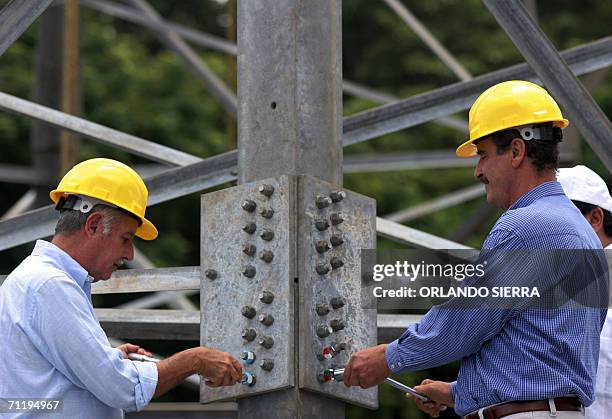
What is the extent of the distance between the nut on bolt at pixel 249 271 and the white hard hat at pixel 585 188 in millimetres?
1547

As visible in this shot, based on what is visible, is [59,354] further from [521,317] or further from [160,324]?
[160,324]

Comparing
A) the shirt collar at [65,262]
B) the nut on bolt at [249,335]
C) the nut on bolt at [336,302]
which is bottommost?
the nut on bolt at [249,335]

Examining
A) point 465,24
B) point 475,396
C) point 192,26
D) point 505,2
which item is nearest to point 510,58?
point 465,24

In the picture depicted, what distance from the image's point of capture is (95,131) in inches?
296

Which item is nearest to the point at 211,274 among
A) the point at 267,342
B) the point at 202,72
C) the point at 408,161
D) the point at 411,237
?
the point at 267,342

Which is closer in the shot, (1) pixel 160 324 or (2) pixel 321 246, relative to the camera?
(2) pixel 321 246

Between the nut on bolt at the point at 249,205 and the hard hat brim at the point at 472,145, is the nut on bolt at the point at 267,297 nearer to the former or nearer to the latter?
the nut on bolt at the point at 249,205

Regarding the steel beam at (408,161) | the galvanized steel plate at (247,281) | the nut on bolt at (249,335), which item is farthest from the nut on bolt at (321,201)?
the steel beam at (408,161)

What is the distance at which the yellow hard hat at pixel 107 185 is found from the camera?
5645 mm

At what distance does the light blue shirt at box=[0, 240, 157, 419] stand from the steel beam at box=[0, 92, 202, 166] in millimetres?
2283

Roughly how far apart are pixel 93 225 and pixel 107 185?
0.59ft

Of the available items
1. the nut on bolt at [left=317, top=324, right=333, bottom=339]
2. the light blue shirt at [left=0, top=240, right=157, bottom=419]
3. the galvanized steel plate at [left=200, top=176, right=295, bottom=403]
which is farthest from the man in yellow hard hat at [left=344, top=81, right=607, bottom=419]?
the light blue shirt at [left=0, top=240, right=157, bottom=419]

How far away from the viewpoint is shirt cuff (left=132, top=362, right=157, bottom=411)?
529 cm

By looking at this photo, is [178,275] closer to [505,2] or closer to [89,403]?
[89,403]
